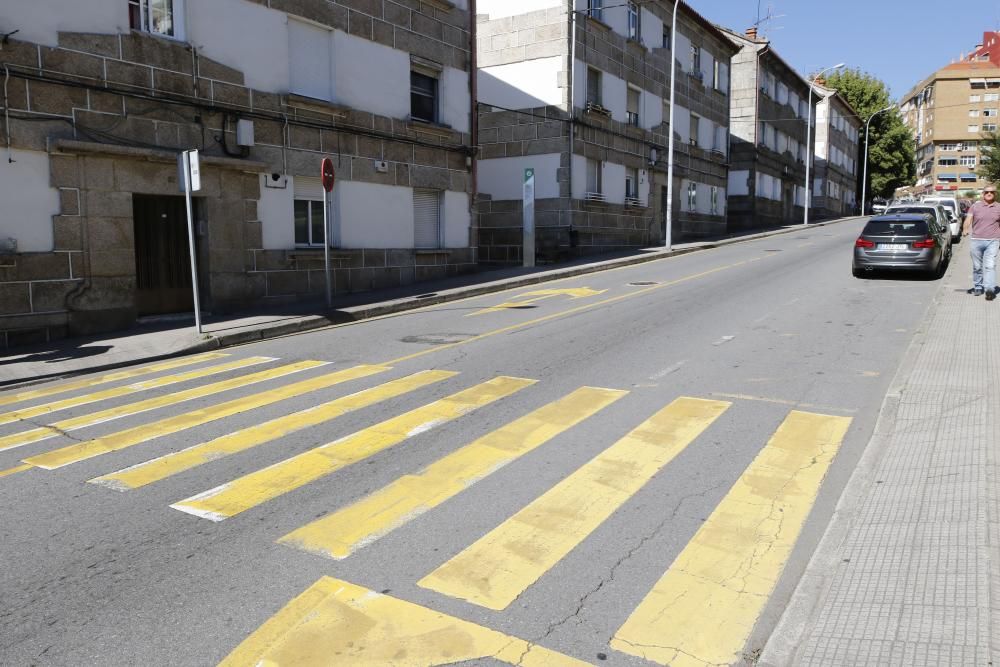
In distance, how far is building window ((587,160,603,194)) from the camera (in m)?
26.4

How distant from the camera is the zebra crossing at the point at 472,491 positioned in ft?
10.8

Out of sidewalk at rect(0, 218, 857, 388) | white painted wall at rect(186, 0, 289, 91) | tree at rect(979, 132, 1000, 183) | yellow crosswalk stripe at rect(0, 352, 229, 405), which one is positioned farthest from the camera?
tree at rect(979, 132, 1000, 183)

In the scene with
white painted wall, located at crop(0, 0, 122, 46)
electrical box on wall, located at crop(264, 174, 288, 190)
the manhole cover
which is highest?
white painted wall, located at crop(0, 0, 122, 46)

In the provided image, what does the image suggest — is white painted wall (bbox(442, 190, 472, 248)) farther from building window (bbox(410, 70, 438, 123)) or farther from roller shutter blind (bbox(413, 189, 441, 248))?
building window (bbox(410, 70, 438, 123))

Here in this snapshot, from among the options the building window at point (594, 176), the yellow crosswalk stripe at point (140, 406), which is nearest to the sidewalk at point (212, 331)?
the yellow crosswalk stripe at point (140, 406)

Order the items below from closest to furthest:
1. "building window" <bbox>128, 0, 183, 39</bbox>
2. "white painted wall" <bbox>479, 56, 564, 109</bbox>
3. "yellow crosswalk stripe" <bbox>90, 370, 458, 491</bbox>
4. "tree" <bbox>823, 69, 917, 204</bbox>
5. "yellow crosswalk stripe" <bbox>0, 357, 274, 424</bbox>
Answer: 1. "yellow crosswalk stripe" <bbox>90, 370, 458, 491</bbox>
2. "yellow crosswalk stripe" <bbox>0, 357, 274, 424</bbox>
3. "building window" <bbox>128, 0, 183, 39</bbox>
4. "white painted wall" <bbox>479, 56, 564, 109</bbox>
5. "tree" <bbox>823, 69, 917, 204</bbox>

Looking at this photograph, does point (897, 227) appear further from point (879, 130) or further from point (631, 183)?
point (879, 130)

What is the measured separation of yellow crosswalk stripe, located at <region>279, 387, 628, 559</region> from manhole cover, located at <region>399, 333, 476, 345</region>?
153 inches

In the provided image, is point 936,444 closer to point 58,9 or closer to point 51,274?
point 51,274

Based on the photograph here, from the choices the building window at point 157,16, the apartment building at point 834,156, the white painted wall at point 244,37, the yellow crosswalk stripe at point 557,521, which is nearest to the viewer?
the yellow crosswalk stripe at point 557,521

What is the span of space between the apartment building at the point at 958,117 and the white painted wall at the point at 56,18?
11498 centimetres

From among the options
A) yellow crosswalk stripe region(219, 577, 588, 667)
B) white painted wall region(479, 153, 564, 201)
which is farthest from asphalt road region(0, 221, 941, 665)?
white painted wall region(479, 153, 564, 201)

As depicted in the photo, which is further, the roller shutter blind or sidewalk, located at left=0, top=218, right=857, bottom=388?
the roller shutter blind

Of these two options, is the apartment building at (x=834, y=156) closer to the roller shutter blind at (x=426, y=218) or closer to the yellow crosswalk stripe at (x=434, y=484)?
the roller shutter blind at (x=426, y=218)
